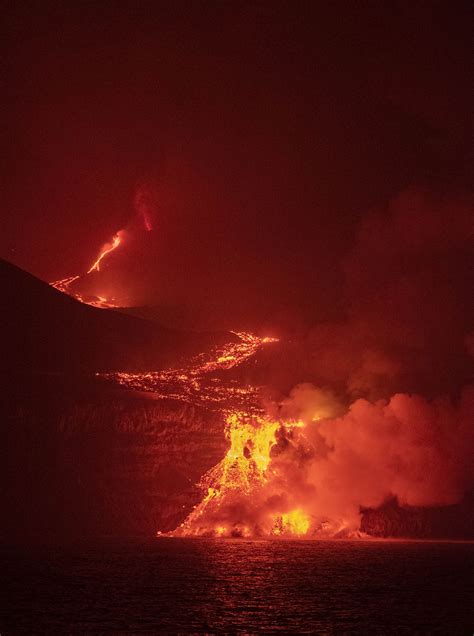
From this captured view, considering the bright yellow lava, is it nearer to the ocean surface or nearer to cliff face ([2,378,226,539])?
cliff face ([2,378,226,539])

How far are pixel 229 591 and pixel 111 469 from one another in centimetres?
11121

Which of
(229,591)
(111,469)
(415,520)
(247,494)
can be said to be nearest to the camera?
(229,591)

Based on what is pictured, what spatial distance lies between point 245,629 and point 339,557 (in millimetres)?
71824

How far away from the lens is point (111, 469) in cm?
18975

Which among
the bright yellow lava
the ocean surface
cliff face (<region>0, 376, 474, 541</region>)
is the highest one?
cliff face (<region>0, 376, 474, 541</region>)

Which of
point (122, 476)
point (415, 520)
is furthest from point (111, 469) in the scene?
point (415, 520)

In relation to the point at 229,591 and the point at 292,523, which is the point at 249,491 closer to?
Answer: the point at 292,523

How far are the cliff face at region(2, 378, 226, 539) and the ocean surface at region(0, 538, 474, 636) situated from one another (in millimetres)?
46612

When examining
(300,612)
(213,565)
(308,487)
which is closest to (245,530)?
(308,487)

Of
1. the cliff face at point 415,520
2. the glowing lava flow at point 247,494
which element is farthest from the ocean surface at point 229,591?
the cliff face at point 415,520

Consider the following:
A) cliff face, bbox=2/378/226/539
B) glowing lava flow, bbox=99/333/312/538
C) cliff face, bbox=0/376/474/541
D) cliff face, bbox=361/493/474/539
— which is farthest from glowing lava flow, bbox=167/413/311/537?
cliff face, bbox=361/493/474/539

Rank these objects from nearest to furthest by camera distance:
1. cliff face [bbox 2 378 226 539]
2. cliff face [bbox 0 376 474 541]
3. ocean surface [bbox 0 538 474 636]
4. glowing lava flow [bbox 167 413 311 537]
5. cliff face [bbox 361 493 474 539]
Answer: ocean surface [bbox 0 538 474 636]
glowing lava flow [bbox 167 413 311 537]
cliff face [bbox 2 378 226 539]
cliff face [bbox 0 376 474 541]
cliff face [bbox 361 493 474 539]

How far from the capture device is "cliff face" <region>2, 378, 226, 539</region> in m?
182

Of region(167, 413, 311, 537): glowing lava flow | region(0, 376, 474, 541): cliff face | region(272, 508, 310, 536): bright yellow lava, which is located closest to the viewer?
region(167, 413, 311, 537): glowing lava flow
